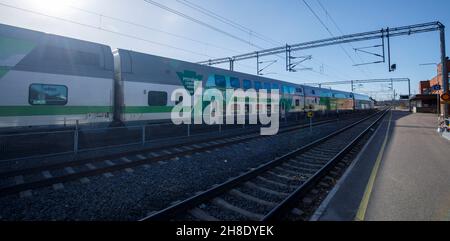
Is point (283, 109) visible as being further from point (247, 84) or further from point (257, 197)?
point (257, 197)

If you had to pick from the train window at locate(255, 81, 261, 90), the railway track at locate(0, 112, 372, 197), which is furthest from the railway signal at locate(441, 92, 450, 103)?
the railway track at locate(0, 112, 372, 197)

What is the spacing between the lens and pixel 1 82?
7246 millimetres

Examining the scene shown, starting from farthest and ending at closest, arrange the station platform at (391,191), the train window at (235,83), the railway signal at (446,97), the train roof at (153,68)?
the train window at (235,83), the railway signal at (446,97), the train roof at (153,68), the station platform at (391,191)

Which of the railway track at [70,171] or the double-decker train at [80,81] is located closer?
the railway track at [70,171]

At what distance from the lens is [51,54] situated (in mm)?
8289

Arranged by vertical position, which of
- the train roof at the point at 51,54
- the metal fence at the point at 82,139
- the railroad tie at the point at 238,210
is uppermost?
the train roof at the point at 51,54

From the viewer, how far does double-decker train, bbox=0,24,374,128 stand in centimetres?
751

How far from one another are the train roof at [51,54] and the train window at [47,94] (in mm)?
548

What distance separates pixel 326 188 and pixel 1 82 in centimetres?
986

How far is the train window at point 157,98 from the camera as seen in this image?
36.4 ft

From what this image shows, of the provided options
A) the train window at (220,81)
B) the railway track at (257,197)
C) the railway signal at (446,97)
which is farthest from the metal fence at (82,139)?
the railway signal at (446,97)

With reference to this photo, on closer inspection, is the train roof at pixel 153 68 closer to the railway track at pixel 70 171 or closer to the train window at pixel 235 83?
the train window at pixel 235 83
